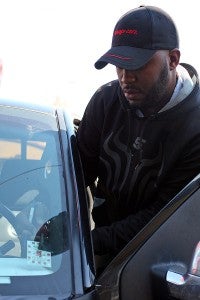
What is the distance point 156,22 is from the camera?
2213 mm

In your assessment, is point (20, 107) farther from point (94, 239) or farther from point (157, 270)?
point (157, 270)

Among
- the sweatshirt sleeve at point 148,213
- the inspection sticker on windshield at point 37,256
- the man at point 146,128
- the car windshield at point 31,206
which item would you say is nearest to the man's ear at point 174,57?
the man at point 146,128

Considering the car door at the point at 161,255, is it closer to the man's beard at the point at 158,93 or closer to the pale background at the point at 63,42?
the man's beard at the point at 158,93

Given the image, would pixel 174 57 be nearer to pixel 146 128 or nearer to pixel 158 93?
pixel 158 93

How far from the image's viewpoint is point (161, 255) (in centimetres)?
169

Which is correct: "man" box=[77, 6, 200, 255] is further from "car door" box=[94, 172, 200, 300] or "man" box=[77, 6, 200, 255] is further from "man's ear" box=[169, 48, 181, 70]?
"car door" box=[94, 172, 200, 300]

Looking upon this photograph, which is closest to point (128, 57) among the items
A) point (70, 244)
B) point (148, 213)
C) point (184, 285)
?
point (148, 213)

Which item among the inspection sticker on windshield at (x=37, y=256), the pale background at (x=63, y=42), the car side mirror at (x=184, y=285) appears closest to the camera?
the car side mirror at (x=184, y=285)

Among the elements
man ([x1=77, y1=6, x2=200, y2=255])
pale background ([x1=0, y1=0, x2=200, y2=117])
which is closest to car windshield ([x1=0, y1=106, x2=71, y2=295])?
man ([x1=77, y1=6, x2=200, y2=255])

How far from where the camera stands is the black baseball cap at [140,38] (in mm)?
2146

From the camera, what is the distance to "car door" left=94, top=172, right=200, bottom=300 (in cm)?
166

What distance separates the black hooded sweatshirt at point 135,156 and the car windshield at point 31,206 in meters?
0.24

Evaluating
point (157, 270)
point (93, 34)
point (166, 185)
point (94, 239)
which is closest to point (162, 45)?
point (166, 185)

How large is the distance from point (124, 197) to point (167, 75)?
0.50 m
